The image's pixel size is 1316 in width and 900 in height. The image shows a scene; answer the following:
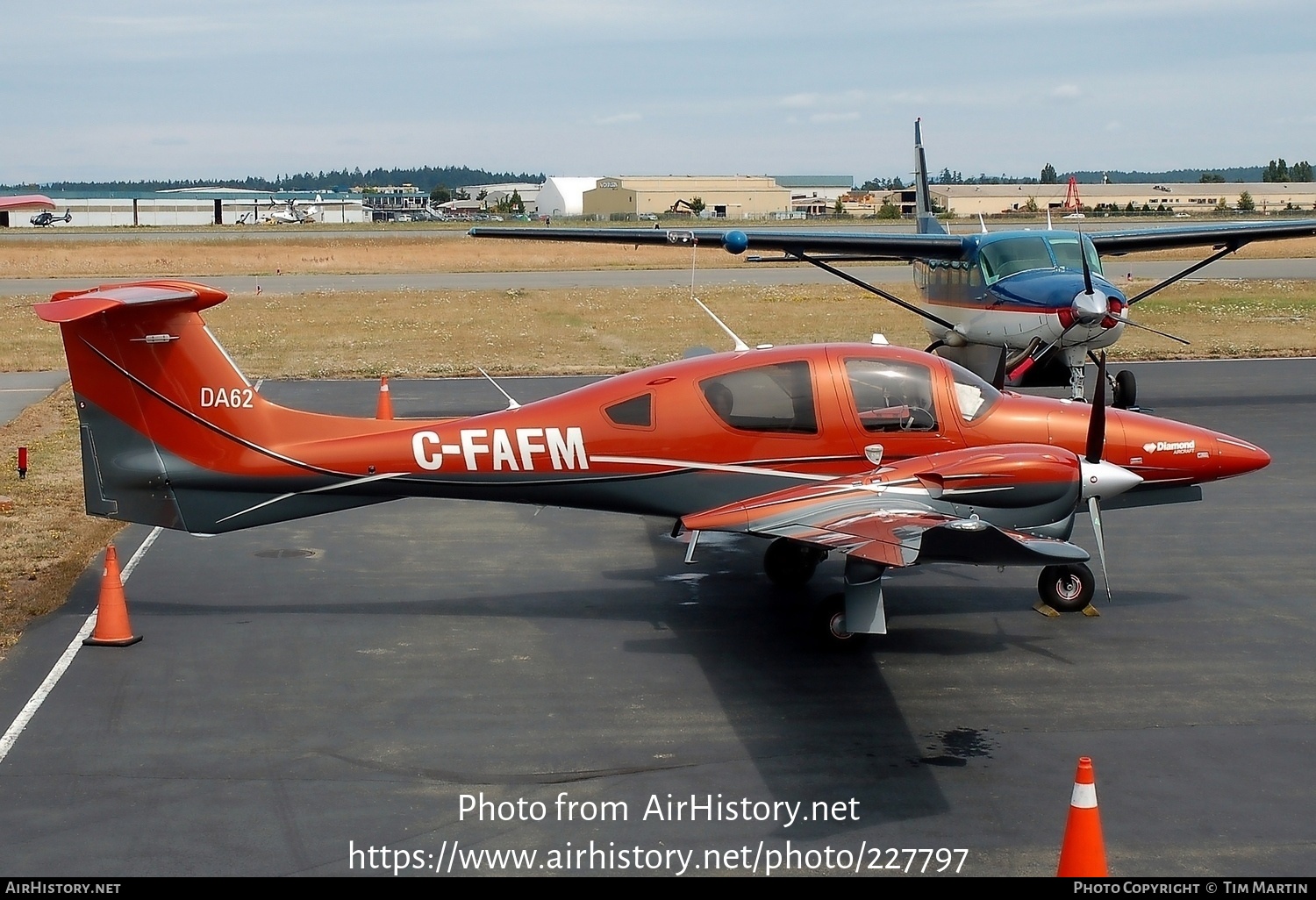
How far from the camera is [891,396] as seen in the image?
11.4 meters

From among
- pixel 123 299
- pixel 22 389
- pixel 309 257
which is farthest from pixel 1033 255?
pixel 309 257

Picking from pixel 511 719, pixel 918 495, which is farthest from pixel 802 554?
pixel 511 719

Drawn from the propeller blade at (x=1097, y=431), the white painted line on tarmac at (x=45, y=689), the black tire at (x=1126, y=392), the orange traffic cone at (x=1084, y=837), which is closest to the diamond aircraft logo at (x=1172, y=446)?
the propeller blade at (x=1097, y=431)

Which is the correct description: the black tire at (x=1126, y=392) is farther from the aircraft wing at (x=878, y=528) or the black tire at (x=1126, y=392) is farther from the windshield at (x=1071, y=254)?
the aircraft wing at (x=878, y=528)

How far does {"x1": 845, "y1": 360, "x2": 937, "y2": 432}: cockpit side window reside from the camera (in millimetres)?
11344

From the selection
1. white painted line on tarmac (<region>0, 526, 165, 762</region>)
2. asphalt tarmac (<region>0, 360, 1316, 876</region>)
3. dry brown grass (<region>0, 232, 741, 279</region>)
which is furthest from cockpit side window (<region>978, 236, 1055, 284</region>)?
dry brown grass (<region>0, 232, 741, 279</region>)

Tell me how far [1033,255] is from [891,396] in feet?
37.7

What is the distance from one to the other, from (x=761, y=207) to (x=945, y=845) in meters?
138

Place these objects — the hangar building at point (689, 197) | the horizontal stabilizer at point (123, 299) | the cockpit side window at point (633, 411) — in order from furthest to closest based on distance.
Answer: the hangar building at point (689, 197)
the cockpit side window at point (633, 411)
the horizontal stabilizer at point (123, 299)

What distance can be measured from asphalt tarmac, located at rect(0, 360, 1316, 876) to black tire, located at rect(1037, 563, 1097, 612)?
14.8 inches

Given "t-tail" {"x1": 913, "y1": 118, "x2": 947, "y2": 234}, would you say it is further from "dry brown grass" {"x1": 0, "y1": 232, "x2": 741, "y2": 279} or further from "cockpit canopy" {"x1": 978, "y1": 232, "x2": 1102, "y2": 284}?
"dry brown grass" {"x1": 0, "y1": 232, "x2": 741, "y2": 279}

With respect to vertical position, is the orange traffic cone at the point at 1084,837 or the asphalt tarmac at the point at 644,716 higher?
the orange traffic cone at the point at 1084,837

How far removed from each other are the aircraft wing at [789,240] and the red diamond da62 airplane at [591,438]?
1045 cm

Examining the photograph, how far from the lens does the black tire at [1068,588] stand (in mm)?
11648
